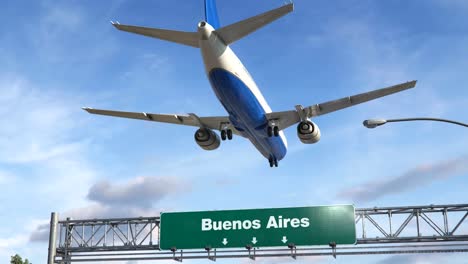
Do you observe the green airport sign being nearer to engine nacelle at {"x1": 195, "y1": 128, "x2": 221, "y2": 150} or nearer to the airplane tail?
engine nacelle at {"x1": 195, "y1": 128, "x2": 221, "y2": 150}

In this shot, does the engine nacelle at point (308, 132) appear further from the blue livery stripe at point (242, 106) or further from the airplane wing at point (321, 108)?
the blue livery stripe at point (242, 106)

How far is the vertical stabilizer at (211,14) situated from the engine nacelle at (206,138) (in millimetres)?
8786

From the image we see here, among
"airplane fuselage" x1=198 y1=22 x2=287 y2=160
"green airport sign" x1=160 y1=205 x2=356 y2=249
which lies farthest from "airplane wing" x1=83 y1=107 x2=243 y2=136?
"green airport sign" x1=160 y1=205 x2=356 y2=249

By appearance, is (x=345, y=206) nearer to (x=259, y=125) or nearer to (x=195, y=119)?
(x=259, y=125)

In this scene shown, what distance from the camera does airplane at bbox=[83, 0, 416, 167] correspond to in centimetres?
3142

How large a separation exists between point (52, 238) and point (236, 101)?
16.6 m

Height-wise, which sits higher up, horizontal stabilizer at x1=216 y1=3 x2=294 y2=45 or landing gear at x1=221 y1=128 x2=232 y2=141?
horizontal stabilizer at x1=216 y1=3 x2=294 y2=45

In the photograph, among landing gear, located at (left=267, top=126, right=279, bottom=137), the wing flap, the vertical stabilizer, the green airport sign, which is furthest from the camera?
landing gear, located at (left=267, top=126, right=279, bottom=137)

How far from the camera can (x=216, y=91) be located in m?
33.6

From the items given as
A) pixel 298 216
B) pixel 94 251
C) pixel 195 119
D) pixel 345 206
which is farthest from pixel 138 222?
pixel 345 206

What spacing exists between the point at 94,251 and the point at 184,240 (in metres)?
6.31

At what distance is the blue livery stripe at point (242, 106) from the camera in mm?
32781

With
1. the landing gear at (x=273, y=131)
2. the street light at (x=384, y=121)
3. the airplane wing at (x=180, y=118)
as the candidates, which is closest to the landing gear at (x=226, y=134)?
the airplane wing at (x=180, y=118)

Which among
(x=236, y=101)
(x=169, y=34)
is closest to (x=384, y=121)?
(x=236, y=101)
